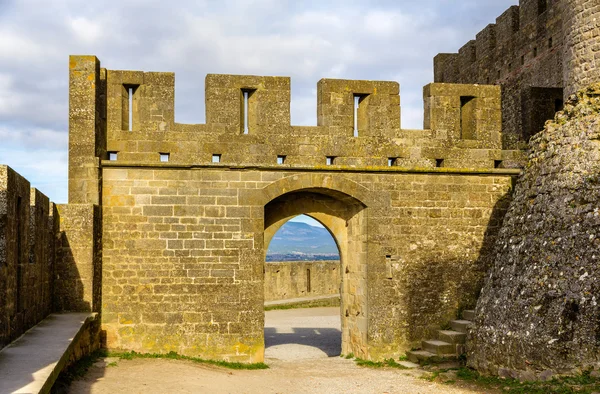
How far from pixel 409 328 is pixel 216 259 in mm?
3189

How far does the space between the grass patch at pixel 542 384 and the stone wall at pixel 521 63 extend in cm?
439

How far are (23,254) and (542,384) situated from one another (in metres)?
5.71

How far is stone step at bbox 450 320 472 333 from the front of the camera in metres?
10.4

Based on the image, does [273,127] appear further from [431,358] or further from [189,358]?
[431,358]

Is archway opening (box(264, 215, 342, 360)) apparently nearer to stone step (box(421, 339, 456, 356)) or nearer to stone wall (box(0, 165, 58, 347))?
stone step (box(421, 339, 456, 356))

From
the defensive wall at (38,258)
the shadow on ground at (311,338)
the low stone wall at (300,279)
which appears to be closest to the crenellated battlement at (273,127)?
the defensive wall at (38,258)

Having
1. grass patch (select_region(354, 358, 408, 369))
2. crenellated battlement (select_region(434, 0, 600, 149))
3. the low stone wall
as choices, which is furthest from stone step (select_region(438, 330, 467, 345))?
the low stone wall

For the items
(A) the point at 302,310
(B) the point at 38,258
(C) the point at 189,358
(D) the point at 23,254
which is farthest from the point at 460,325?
(A) the point at 302,310

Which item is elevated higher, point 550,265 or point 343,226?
point 343,226

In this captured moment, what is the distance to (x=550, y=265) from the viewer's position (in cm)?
813

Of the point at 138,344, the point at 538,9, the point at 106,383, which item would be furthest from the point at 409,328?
the point at 538,9

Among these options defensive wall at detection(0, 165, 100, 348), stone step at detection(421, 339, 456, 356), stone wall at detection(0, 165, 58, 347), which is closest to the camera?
stone wall at detection(0, 165, 58, 347)

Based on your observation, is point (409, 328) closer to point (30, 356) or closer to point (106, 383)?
point (106, 383)

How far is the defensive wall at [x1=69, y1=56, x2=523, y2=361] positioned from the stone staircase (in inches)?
10.1
